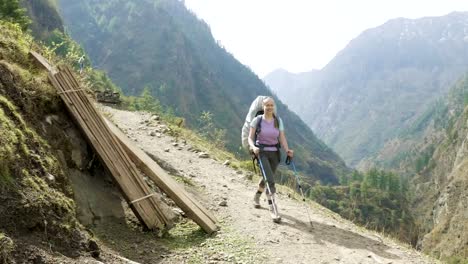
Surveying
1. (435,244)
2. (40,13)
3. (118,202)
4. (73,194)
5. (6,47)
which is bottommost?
(435,244)

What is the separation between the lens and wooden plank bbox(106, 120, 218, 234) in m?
7.78

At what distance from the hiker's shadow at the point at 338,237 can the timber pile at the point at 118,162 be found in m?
1.84

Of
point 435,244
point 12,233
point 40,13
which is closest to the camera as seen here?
point 12,233

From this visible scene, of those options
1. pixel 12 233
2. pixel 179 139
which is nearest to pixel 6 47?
pixel 12 233

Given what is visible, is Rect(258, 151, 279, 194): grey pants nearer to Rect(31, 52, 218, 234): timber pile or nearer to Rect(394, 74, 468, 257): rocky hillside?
Rect(31, 52, 218, 234): timber pile

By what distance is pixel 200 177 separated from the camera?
39.4 feet

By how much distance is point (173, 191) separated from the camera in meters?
8.09

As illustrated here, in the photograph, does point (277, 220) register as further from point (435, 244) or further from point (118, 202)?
point (435, 244)

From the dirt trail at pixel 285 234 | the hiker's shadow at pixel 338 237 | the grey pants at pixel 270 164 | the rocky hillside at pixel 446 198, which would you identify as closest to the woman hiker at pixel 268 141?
the grey pants at pixel 270 164

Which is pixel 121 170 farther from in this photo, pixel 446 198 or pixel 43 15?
pixel 446 198

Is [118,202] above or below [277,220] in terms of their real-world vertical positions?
above

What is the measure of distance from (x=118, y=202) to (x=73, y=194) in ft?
3.75

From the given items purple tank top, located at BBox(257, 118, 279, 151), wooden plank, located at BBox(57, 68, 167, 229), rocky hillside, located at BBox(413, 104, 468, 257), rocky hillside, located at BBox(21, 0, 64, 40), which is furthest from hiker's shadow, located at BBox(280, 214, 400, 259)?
rocky hillside, located at BBox(21, 0, 64, 40)

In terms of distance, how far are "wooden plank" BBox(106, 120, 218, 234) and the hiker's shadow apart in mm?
1673
